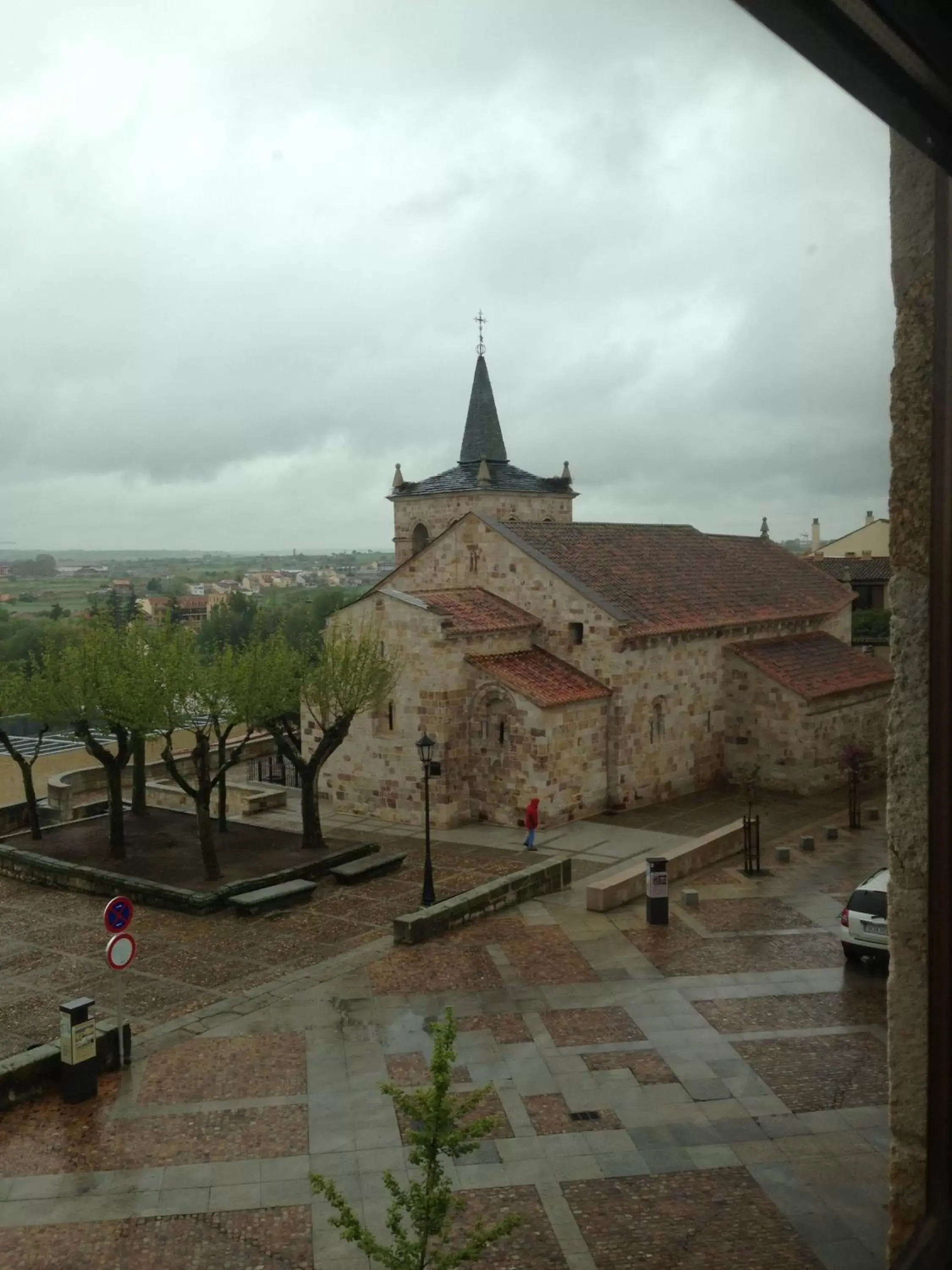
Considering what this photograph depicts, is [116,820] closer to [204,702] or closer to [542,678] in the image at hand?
[204,702]

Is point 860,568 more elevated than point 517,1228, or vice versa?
point 860,568

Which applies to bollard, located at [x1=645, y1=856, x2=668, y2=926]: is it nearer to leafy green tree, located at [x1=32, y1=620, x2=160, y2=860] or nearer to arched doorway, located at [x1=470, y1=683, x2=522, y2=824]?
arched doorway, located at [x1=470, y1=683, x2=522, y2=824]

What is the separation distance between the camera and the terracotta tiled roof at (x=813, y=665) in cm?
2855

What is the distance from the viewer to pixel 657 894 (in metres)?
16.8

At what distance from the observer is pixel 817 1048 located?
40.0 feet

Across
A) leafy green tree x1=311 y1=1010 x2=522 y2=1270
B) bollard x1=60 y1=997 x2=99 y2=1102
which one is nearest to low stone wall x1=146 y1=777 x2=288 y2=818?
bollard x1=60 y1=997 x2=99 y2=1102

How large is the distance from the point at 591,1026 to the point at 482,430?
29336 mm

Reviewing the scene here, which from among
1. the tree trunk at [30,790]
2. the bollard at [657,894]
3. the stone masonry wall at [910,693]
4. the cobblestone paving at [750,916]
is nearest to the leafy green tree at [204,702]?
the tree trunk at [30,790]

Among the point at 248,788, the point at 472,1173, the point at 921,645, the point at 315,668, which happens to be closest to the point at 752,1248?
the point at 472,1173

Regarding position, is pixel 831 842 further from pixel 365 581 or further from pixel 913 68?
pixel 365 581

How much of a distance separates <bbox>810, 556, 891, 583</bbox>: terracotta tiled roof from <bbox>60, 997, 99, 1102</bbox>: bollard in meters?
42.1

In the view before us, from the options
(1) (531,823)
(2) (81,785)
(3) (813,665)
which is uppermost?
(3) (813,665)

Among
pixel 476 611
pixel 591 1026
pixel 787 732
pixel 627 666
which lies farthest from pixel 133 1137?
pixel 787 732

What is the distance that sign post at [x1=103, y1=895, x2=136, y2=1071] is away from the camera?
11930 mm
